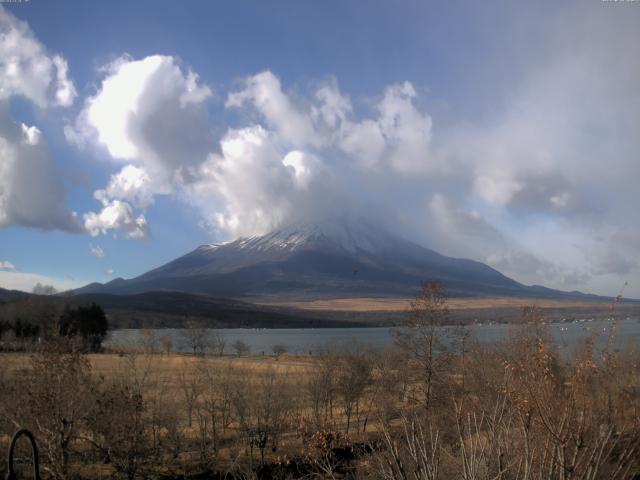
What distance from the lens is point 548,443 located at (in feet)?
20.5

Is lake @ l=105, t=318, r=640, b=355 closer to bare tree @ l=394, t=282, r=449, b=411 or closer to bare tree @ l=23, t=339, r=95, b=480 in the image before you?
bare tree @ l=394, t=282, r=449, b=411

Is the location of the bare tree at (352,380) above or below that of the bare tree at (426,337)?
below

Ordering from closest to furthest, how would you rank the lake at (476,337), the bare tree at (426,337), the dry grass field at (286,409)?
the lake at (476,337) → the dry grass field at (286,409) → the bare tree at (426,337)

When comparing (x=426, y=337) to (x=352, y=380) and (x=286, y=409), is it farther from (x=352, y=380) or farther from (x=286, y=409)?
(x=352, y=380)

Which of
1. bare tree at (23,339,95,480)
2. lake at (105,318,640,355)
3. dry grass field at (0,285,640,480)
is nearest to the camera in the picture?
lake at (105,318,640,355)

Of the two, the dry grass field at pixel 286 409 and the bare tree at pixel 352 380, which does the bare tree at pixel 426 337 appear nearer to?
the dry grass field at pixel 286 409

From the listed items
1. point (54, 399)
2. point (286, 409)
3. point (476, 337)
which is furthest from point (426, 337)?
point (54, 399)

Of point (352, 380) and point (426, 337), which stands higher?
point (426, 337)

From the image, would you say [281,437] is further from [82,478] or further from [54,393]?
[54,393]

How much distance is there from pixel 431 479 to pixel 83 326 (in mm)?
86950

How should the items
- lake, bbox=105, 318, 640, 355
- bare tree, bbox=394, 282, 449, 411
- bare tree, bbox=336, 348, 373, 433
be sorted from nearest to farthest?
1. lake, bbox=105, 318, 640, 355
2. bare tree, bbox=394, 282, 449, 411
3. bare tree, bbox=336, 348, 373, 433

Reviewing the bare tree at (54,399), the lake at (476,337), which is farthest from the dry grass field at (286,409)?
the lake at (476,337)

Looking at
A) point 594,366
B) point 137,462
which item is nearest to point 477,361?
point 137,462

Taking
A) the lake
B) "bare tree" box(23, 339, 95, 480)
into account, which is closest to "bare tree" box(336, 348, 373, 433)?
the lake
